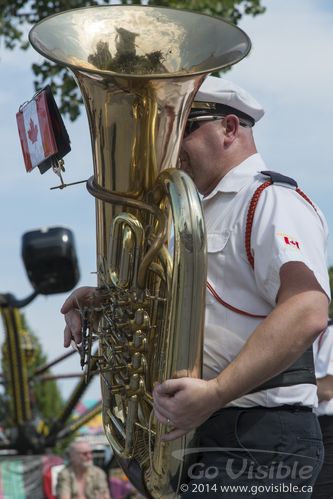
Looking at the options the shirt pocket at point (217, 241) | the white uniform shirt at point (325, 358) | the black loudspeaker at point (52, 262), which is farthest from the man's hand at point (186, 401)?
the black loudspeaker at point (52, 262)

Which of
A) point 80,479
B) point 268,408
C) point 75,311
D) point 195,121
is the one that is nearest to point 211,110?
point 195,121

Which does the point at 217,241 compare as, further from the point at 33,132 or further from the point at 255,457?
the point at 33,132

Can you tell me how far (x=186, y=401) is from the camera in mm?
2703

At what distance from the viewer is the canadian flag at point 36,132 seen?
10.7ft

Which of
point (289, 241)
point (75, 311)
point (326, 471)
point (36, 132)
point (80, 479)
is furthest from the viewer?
point (80, 479)

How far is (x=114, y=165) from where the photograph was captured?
10.2 ft

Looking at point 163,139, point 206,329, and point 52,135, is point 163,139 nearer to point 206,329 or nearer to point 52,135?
point 52,135

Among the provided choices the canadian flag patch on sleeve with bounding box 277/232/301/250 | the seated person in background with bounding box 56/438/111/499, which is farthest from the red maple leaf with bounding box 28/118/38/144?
the seated person in background with bounding box 56/438/111/499

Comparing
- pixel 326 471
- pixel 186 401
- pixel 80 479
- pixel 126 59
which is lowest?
pixel 80 479

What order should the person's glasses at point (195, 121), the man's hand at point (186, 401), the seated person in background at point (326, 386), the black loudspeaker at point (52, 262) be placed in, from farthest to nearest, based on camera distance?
the black loudspeaker at point (52, 262) < the seated person in background at point (326, 386) < the person's glasses at point (195, 121) < the man's hand at point (186, 401)

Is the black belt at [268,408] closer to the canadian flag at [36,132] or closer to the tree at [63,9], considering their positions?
the canadian flag at [36,132]

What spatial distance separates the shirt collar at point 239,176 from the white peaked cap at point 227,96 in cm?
16

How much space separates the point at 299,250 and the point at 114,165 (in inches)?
24.4

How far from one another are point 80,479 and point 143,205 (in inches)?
230
